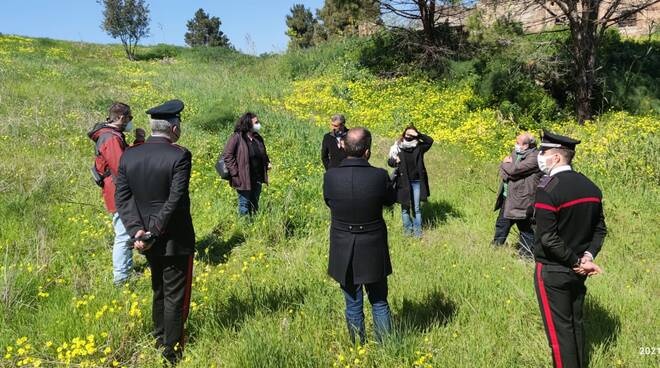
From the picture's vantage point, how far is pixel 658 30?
15.9 meters

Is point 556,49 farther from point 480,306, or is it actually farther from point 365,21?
point 480,306

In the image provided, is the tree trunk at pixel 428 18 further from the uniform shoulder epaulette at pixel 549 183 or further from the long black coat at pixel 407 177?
the uniform shoulder epaulette at pixel 549 183

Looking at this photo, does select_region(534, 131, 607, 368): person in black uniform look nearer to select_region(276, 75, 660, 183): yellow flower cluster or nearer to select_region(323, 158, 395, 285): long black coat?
select_region(323, 158, 395, 285): long black coat

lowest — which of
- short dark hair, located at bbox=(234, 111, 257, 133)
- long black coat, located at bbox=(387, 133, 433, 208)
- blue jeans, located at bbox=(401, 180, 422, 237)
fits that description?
blue jeans, located at bbox=(401, 180, 422, 237)

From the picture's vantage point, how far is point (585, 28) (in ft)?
35.8

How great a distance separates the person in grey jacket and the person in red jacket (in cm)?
430

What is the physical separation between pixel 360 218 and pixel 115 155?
276cm

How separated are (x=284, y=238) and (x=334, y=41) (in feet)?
63.3

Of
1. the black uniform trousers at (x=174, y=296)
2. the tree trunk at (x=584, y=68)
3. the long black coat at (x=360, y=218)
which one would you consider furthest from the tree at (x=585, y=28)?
the black uniform trousers at (x=174, y=296)

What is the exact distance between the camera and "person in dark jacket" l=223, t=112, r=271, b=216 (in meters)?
5.79

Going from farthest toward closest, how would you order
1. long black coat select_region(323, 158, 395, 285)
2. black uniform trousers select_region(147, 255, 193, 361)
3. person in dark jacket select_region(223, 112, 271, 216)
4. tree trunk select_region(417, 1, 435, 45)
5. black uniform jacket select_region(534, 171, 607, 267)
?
tree trunk select_region(417, 1, 435, 45) → person in dark jacket select_region(223, 112, 271, 216) → black uniform trousers select_region(147, 255, 193, 361) → long black coat select_region(323, 158, 395, 285) → black uniform jacket select_region(534, 171, 607, 267)

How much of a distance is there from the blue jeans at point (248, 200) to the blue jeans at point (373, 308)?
3.05 m

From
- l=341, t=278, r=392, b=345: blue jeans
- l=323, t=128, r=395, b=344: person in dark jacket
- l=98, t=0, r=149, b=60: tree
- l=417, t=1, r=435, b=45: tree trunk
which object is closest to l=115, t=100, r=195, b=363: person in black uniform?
l=323, t=128, r=395, b=344: person in dark jacket

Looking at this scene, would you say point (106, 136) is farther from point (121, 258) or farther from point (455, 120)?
point (455, 120)
